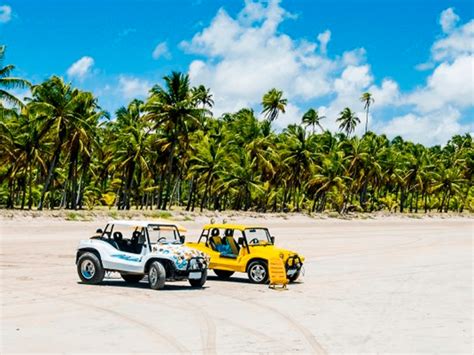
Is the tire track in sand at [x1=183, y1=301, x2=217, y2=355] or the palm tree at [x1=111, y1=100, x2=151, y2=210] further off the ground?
the palm tree at [x1=111, y1=100, x2=151, y2=210]

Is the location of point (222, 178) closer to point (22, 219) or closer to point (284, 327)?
point (22, 219)

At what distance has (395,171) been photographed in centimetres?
9238

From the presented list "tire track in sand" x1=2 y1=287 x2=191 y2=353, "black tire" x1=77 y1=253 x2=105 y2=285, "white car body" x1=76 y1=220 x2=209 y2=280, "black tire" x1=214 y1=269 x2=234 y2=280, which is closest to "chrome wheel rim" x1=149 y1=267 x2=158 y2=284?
"white car body" x1=76 y1=220 x2=209 y2=280

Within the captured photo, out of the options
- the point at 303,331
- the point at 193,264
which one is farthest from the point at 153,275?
the point at 303,331

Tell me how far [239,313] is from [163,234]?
4.42 m

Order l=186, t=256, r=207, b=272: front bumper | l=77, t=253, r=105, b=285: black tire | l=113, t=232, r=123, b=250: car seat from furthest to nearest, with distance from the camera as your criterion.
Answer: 1. l=113, t=232, r=123, b=250: car seat
2. l=77, t=253, r=105, b=285: black tire
3. l=186, t=256, r=207, b=272: front bumper

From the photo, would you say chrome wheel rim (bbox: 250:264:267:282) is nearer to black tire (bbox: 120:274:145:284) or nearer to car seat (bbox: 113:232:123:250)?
black tire (bbox: 120:274:145:284)

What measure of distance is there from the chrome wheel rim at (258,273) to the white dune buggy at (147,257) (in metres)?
1.98

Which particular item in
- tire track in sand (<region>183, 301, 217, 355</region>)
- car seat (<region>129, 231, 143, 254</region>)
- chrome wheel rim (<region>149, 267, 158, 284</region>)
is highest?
car seat (<region>129, 231, 143, 254</region>)

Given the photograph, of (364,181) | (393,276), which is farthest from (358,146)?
(393,276)

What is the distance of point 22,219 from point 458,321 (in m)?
30.6

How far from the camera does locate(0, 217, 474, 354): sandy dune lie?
9.45m

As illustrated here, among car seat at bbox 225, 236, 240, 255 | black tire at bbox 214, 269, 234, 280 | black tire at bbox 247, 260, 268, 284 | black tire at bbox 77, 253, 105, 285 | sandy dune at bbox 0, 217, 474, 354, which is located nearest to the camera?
sandy dune at bbox 0, 217, 474, 354

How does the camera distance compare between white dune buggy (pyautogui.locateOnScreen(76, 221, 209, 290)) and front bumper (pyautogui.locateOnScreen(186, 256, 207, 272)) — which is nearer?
white dune buggy (pyautogui.locateOnScreen(76, 221, 209, 290))
